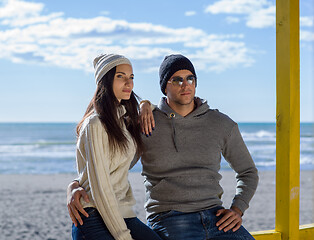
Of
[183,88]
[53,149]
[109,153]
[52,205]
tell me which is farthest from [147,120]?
[53,149]

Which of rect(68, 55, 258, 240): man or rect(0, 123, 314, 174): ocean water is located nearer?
rect(68, 55, 258, 240): man

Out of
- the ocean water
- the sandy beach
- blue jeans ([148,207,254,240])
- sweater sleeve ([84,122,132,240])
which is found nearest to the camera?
sweater sleeve ([84,122,132,240])

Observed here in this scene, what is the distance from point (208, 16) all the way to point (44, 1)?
12121 millimetres

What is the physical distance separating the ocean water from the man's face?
35.0 ft

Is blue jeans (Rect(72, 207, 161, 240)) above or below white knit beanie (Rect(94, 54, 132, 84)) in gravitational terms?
below

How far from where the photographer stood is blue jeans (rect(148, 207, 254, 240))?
7.70 feet

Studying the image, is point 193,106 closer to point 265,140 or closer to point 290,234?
point 290,234

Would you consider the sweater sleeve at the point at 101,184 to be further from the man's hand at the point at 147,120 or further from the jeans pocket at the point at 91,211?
the man's hand at the point at 147,120

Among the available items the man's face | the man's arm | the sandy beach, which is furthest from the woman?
the sandy beach

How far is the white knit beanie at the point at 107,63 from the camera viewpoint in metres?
2.20

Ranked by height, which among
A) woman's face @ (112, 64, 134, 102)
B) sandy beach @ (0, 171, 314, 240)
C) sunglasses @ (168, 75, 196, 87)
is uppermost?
sunglasses @ (168, 75, 196, 87)

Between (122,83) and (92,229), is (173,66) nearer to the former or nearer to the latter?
(122,83)

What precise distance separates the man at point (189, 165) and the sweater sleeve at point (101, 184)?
404 mm

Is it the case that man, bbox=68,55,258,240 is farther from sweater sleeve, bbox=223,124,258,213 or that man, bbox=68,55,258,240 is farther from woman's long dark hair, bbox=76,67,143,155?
woman's long dark hair, bbox=76,67,143,155
